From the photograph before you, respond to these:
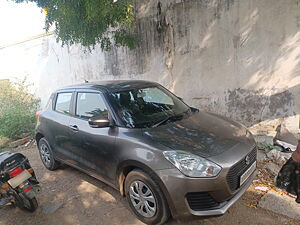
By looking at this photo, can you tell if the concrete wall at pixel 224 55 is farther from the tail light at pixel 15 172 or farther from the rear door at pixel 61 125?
the tail light at pixel 15 172

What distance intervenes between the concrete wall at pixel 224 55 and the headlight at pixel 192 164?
324cm

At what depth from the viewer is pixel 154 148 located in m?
2.46

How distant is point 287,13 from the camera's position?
4.27 m

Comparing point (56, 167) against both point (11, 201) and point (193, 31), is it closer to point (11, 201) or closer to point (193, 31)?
point (11, 201)

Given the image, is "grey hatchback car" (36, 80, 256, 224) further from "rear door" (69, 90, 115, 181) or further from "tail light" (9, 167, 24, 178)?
"tail light" (9, 167, 24, 178)

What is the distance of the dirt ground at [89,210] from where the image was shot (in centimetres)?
268

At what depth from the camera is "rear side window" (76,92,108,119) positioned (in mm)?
3238

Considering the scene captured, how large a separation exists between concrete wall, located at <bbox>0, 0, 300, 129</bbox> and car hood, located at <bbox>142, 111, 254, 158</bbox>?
213 centimetres

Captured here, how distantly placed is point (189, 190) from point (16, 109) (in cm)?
823

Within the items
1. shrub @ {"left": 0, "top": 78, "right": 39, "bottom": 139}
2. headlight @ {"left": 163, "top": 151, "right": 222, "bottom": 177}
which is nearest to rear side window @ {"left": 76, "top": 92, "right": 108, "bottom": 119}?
headlight @ {"left": 163, "top": 151, "right": 222, "bottom": 177}

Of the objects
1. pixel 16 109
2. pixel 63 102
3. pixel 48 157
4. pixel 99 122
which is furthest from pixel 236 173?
pixel 16 109

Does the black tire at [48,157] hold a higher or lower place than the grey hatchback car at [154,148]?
lower

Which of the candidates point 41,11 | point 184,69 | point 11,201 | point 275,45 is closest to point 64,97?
point 11,201

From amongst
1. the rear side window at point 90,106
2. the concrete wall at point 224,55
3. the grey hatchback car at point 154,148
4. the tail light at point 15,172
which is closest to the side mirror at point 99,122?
the grey hatchback car at point 154,148
